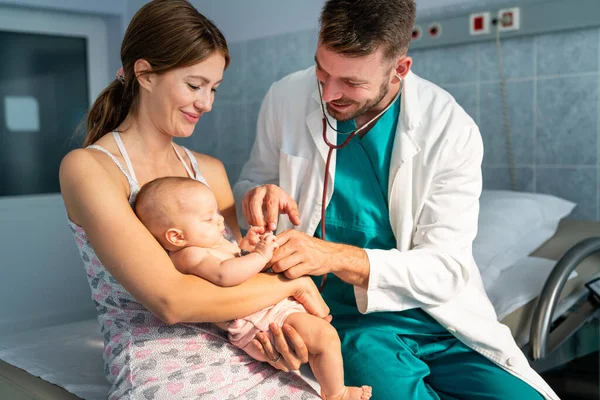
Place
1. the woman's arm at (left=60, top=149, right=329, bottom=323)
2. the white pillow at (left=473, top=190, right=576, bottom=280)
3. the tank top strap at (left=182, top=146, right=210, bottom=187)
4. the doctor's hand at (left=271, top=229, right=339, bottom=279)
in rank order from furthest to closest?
the white pillow at (left=473, top=190, right=576, bottom=280)
the tank top strap at (left=182, top=146, right=210, bottom=187)
the doctor's hand at (left=271, top=229, right=339, bottom=279)
the woman's arm at (left=60, top=149, right=329, bottom=323)

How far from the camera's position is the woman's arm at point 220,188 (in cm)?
170

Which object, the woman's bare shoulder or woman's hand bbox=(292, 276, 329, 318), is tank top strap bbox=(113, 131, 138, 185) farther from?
woman's hand bbox=(292, 276, 329, 318)

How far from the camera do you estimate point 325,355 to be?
4.27ft

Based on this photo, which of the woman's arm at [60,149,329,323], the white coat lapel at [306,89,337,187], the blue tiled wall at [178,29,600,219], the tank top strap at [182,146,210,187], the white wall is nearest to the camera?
the woman's arm at [60,149,329,323]

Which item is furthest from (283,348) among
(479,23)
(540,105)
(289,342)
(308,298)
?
(479,23)

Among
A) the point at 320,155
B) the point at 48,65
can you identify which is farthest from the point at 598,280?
the point at 48,65

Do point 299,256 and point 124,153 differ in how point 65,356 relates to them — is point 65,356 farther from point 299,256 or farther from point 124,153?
point 299,256

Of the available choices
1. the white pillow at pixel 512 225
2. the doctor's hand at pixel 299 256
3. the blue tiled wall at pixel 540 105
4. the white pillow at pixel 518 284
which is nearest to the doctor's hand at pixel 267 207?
the doctor's hand at pixel 299 256

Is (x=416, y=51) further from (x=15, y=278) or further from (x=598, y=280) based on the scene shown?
(x=15, y=278)

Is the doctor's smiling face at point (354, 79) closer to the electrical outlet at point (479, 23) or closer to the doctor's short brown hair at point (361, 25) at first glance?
the doctor's short brown hair at point (361, 25)

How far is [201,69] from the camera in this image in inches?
58.0

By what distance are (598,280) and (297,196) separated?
1047 millimetres

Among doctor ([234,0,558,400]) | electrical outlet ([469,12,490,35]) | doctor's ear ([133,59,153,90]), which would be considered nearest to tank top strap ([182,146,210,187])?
doctor ([234,0,558,400])

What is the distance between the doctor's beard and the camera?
1650 mm
